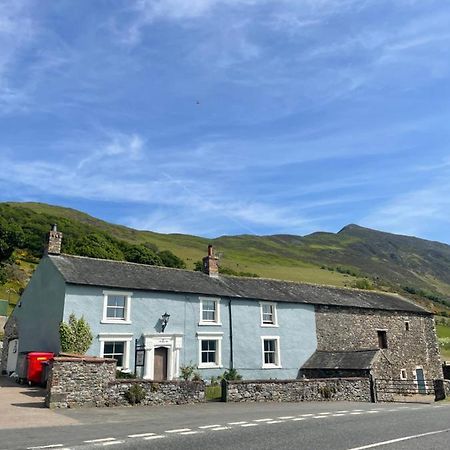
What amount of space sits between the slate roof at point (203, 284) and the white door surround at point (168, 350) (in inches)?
112

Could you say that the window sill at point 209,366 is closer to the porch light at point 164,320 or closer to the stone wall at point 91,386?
the porch light at point 164,320

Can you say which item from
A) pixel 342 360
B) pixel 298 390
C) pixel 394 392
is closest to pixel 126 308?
pixel 298 390

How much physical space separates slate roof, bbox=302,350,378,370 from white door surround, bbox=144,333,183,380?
398 inches

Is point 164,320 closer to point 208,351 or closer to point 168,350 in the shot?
point 168,350

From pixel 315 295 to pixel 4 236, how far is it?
57536 mm

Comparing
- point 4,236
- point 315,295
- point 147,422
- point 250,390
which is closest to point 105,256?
point 4,236

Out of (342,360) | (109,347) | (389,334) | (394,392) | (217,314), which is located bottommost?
(394,392)

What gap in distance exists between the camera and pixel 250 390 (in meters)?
21.2

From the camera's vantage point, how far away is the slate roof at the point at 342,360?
2822cm

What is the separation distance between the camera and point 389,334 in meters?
37.2

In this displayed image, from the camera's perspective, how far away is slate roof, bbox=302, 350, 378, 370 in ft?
92.6

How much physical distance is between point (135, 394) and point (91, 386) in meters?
1.86

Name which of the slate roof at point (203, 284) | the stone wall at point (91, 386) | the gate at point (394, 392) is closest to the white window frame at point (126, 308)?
the slate roof at point (203, 284)

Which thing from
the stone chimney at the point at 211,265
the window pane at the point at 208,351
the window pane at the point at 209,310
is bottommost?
the window pane at the point at 208,351
